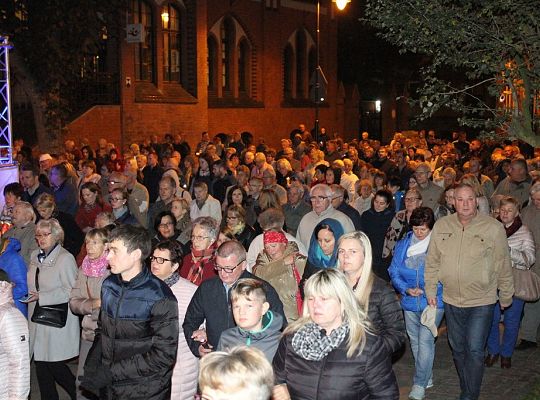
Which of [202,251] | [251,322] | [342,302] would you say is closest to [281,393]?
[342,302]

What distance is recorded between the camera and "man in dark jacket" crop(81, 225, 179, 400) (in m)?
5.36

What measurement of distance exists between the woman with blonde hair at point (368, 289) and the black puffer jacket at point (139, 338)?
131 centimetres

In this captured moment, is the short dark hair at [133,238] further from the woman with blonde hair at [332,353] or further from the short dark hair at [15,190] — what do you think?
the short dark hair at [15,190]

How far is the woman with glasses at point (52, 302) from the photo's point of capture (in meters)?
7.52

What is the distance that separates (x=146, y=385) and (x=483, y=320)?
3492 mm

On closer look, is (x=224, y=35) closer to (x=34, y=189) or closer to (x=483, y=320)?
(x=34, y=189)

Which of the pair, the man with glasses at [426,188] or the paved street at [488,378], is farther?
the man with glasses at [426,188]

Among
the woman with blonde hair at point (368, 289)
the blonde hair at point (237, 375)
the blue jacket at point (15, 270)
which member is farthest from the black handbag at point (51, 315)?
the blonde hair at point (237, 375)

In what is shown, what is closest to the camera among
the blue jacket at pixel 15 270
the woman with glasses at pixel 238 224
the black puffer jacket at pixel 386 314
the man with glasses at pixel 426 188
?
the black puffer jacket at pixel 386 314

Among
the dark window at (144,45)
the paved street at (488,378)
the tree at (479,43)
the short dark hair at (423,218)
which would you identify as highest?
the dark window at (144,45)

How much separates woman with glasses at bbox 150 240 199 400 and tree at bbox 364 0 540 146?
3875 millimetres

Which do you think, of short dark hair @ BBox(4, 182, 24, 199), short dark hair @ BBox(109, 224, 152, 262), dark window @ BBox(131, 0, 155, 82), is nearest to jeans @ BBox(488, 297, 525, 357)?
short dark hair @ BBox(109, 224, 152, 262)

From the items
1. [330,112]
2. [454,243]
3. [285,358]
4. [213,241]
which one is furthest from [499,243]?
[330,112]

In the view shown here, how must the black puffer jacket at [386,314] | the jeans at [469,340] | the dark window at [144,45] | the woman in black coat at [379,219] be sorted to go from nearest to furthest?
1. the black puffer jacket at [386,314]
2. the jeans at [469,340]
3. the woman in black coat at [379,219]
4. the dark window at [144,45]
